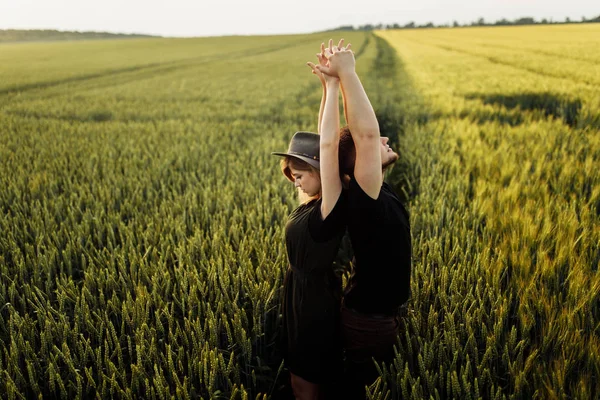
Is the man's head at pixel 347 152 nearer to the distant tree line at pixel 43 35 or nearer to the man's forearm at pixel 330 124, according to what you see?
the man's forearm at pixel 330 124

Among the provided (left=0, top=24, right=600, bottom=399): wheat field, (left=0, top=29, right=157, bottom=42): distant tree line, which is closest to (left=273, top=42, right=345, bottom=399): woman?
(left=0, top=24, right=600, bottom=399): wheat field

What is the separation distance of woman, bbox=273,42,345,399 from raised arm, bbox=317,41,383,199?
7 cm

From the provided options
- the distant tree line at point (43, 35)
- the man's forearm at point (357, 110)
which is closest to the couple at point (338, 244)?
the man's forearm at point (357, 110)

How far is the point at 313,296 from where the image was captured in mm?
1508

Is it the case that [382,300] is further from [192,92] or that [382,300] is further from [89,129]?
[192,92]

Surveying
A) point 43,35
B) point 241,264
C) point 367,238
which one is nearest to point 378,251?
point 367,238

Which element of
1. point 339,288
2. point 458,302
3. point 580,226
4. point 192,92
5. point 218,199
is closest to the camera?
point 339,288

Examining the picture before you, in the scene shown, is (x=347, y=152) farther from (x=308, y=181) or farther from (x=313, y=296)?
(x=313, y=296)

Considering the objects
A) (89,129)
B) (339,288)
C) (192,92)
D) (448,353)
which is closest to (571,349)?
(448,353)

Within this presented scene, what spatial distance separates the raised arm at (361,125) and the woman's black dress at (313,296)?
14cm

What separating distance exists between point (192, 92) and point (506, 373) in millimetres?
12334

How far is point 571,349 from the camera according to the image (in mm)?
1498

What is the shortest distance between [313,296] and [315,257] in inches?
6.5

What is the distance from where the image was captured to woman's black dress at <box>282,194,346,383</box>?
141cm
